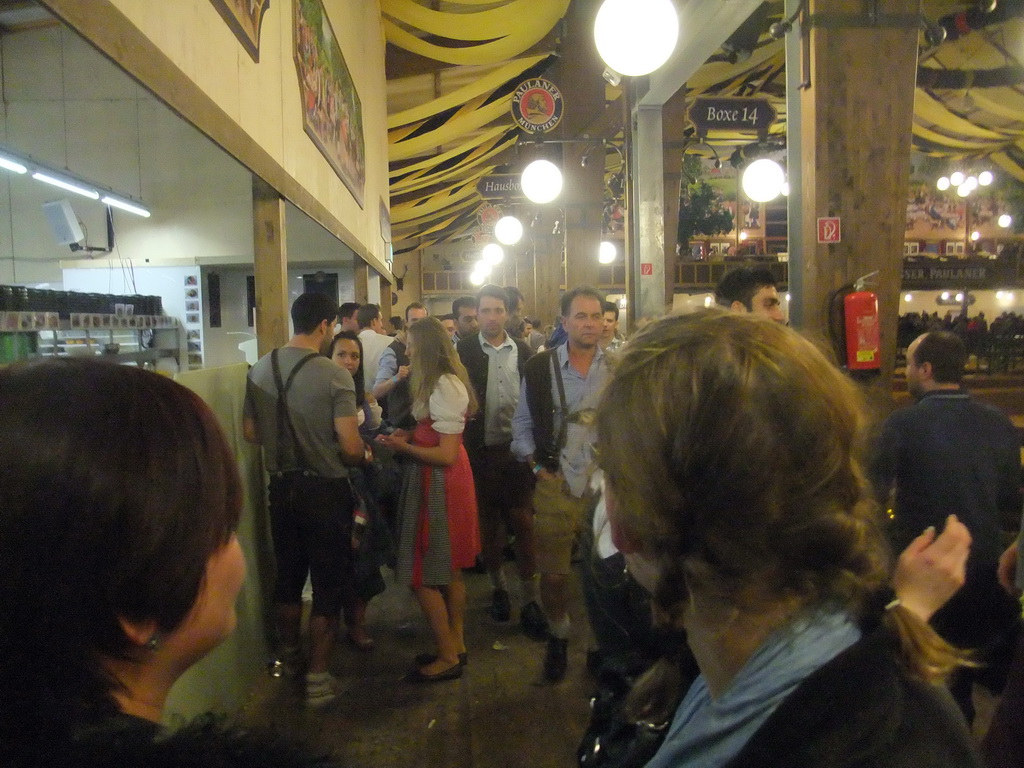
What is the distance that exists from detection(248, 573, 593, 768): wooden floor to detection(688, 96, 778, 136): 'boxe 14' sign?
214 inches

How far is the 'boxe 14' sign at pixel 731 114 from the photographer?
734 centimetres

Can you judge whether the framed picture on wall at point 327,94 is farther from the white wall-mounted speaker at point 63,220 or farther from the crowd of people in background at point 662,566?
the crowd of people in background at point 662,566

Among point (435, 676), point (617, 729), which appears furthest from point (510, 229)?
point (617, 729)

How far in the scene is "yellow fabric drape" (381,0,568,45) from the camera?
8.48m

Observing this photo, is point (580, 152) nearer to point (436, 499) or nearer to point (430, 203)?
point (436, 499)

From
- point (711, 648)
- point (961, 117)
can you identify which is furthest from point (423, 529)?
point (961, 117)

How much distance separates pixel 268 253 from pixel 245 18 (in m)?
1.15

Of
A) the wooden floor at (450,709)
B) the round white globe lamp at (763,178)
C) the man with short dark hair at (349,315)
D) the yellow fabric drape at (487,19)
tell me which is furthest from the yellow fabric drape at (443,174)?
the wooden floor at (450,709)

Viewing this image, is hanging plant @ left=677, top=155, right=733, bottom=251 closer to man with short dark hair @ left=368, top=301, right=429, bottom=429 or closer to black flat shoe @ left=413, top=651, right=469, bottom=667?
man with short dark hair @ left=368, top=301, right=429, bottom=429

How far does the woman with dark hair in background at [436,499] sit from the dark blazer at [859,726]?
9.07ft

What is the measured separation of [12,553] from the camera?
647mm

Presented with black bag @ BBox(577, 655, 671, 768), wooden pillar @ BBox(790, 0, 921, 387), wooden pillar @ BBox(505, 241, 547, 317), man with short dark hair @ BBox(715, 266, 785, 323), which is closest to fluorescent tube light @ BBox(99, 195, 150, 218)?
man with short dark hair @ BBox(715, 266, 785, 323)

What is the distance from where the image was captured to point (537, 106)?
29.8 ft

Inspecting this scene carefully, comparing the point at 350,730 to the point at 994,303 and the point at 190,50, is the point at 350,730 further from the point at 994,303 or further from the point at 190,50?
the point at 994,303
